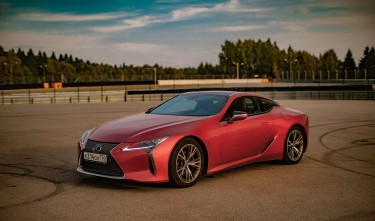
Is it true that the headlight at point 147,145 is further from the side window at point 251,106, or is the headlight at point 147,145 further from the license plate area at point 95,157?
the side window at point 251,106

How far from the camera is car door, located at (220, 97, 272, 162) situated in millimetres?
7090

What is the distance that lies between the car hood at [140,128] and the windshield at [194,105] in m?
0.30

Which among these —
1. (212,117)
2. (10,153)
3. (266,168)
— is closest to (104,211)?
(212,117)

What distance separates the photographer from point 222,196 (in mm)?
6078

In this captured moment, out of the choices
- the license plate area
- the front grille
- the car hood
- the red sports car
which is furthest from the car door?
the license plate area

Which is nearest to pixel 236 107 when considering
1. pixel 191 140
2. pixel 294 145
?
pixel 191 140

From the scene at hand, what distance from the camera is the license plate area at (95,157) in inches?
250

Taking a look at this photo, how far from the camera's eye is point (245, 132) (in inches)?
291

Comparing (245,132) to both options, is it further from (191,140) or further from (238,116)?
(191,140)

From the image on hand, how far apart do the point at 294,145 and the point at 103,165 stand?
12.2 feet

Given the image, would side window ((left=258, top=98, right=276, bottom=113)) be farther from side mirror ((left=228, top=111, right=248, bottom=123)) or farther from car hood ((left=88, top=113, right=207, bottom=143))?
car hood ((left=88, top=113, right=207, bottom=143))

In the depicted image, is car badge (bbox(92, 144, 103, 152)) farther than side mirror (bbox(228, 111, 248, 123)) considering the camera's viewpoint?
No

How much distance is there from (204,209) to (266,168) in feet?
9.44

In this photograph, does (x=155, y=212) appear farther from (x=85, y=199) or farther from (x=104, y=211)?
(x=85, y=199)
